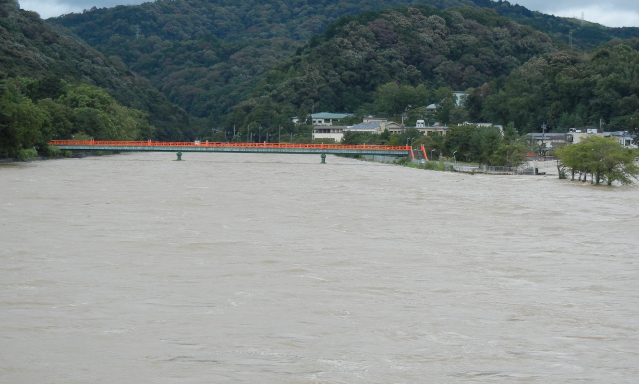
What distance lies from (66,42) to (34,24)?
259 inches

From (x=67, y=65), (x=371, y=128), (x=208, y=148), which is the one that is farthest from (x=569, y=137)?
→ (x=67, y=65)

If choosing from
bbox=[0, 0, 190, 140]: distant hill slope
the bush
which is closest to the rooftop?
bbox=[0, 0, 190, 140]: distant hill slope

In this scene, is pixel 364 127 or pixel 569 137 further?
pixel 364 127

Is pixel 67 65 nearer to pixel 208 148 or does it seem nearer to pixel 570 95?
pixel 208 148

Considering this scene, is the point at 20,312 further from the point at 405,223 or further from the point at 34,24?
the point at 34,24

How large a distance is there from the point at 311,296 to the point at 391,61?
5283 inches

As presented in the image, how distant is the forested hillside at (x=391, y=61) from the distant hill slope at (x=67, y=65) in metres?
13.6

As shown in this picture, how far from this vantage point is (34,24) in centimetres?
11894

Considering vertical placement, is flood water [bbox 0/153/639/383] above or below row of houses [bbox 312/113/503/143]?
below

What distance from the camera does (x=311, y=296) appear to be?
14.7 meters

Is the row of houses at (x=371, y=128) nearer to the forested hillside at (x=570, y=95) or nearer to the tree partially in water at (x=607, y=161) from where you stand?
the forested hillside at (x=570, y=95)

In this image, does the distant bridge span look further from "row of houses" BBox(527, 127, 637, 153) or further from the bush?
"row of houses" BBox(527, 127, 637, 153)

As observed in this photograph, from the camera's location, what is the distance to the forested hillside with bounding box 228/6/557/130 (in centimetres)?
13425

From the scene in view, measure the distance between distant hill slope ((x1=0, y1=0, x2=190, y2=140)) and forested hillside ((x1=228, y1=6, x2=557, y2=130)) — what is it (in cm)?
1360
